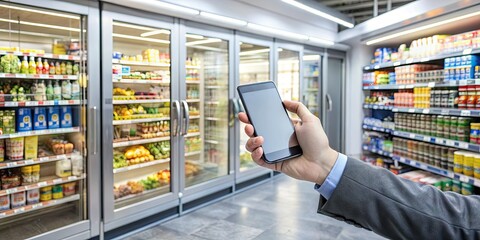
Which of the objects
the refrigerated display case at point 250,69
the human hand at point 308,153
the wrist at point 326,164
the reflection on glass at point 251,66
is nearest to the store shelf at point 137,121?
the refrigerated display case at point 250,69

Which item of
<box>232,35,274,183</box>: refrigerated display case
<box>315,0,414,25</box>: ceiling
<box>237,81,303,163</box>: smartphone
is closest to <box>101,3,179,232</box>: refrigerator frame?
<box>232,35,274,183</box>: refrigerated display case

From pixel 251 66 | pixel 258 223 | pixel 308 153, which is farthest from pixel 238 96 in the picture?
pixel 308 153

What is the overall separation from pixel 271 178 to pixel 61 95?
3.76 m

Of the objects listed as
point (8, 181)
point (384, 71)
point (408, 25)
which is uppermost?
point (408, 25)

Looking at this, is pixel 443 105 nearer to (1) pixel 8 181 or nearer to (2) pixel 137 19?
(2) pixel 137 19

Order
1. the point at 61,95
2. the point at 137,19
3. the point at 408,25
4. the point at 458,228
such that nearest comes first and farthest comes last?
the point at 458,228
the point at 61,95
the point at 137,19
the point at 408,25

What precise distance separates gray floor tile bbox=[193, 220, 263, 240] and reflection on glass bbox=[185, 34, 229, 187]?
1.20 meters

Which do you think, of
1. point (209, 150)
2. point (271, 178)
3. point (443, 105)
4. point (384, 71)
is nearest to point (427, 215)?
point (443, 105)

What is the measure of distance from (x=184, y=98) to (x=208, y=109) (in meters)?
1.09

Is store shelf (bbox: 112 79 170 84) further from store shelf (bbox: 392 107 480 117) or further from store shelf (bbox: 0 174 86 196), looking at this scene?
store shelf (bbox: 392 107 480 117)

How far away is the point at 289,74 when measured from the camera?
6.95m

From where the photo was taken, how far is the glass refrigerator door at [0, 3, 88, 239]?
10.6 ft

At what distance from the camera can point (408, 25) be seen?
5.10 meters

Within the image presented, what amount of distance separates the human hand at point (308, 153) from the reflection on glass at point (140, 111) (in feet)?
9.88
